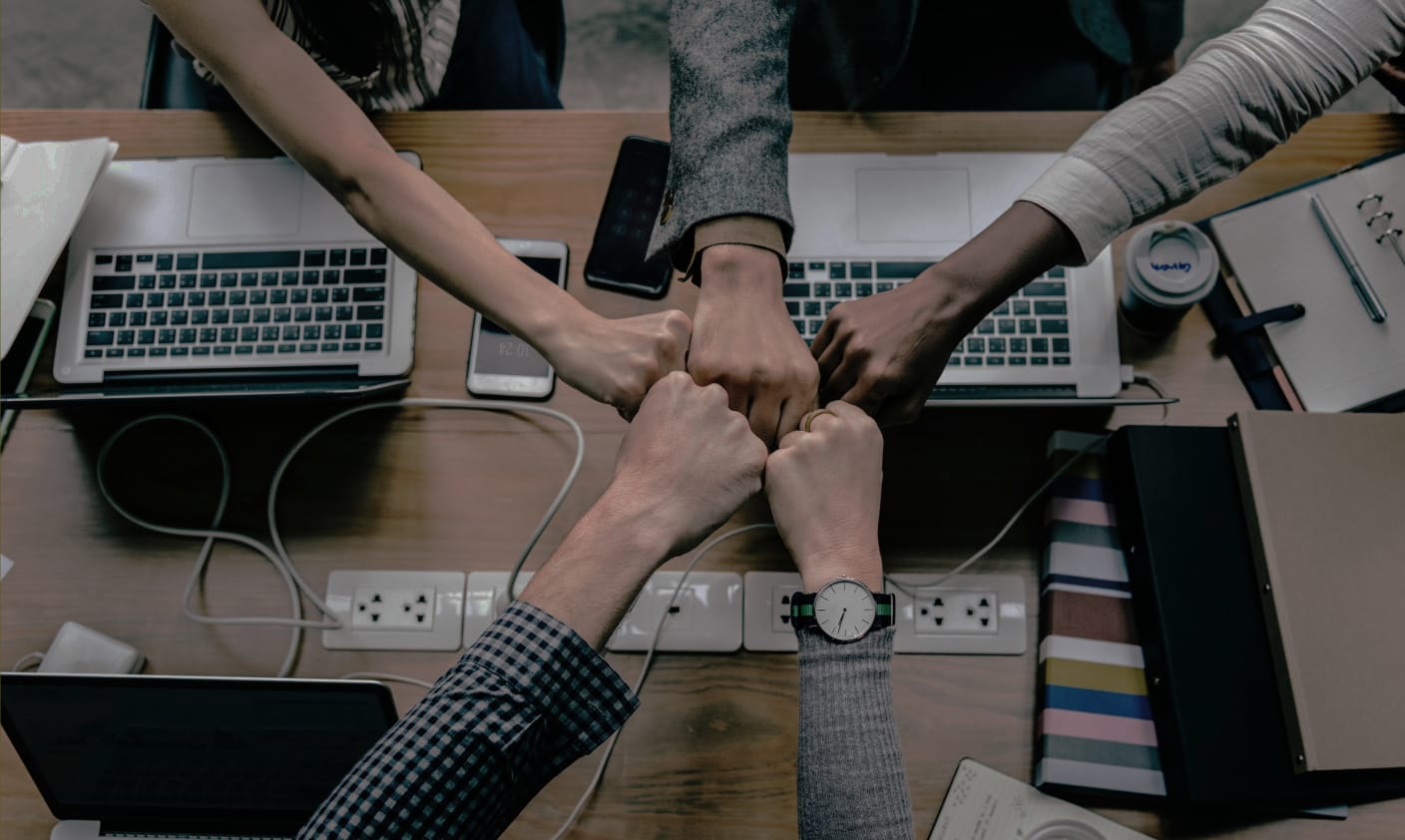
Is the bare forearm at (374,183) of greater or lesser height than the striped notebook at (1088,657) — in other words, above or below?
above

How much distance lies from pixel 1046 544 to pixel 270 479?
804mm

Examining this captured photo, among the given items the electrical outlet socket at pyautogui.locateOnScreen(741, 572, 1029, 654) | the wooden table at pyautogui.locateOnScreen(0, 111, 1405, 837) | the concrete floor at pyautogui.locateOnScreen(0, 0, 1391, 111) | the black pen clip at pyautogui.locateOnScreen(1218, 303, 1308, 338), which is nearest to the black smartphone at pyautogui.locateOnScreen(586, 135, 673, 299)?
the wooden table at pyautogui.locateOnScreen(0, 111, 1405, 837)

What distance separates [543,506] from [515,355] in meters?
0.17

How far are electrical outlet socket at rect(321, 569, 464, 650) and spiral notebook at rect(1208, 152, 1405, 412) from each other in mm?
876

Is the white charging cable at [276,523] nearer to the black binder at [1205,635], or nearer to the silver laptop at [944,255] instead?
the silver laptop at [944,255]

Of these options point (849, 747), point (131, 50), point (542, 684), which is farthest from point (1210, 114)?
point (131, 50)

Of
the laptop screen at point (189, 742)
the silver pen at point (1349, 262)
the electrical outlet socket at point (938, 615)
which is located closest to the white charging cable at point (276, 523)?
the laptop screen at point (189, 742)

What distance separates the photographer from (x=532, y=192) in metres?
1.01

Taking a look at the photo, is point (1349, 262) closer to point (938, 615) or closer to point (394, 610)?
point (938, 615)

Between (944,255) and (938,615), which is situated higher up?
(944,255)

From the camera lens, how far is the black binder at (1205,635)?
0.78 meters

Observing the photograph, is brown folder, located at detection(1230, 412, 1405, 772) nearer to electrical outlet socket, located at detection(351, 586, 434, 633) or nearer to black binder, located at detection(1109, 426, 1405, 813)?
black binder, located at detection(1109, 426, 1405, 813)

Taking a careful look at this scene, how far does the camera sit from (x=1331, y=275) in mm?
901

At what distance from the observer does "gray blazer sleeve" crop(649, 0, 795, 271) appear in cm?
84
